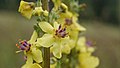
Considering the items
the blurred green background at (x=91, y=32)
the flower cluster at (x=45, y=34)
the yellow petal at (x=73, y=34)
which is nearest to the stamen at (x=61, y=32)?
the flower cluster at (x=45, y=34)

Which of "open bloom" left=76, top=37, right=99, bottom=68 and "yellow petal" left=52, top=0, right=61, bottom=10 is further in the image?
"open bloom" left=76, top=37, right=99, bottom=68

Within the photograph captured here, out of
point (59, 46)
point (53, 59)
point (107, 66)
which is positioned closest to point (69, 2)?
point (53, 59)

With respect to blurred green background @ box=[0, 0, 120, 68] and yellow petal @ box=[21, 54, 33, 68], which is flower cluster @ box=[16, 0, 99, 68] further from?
blurred green background @ box=[0, 0, 120, 68]

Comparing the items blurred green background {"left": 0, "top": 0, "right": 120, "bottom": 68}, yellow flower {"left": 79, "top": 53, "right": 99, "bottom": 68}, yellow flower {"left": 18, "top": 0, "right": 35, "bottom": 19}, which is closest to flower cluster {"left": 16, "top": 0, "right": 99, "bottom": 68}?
yellow flower {"left": 18, "top": 0, "right": 35, "bottom": 19}

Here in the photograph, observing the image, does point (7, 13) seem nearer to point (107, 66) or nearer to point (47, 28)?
point (107, 66)

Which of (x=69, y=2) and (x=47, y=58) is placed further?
(x=69, y=2)

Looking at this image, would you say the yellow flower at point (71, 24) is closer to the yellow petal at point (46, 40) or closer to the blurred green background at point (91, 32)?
the yellow petal at point (46, 40)

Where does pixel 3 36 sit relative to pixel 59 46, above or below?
below

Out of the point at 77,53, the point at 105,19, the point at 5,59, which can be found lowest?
the point at 105,19

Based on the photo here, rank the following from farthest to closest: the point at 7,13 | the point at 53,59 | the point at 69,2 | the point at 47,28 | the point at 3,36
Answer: the point at 7,13
the point at 3,36
the point at 69,2
the point at 53,59
the point at 47,28
